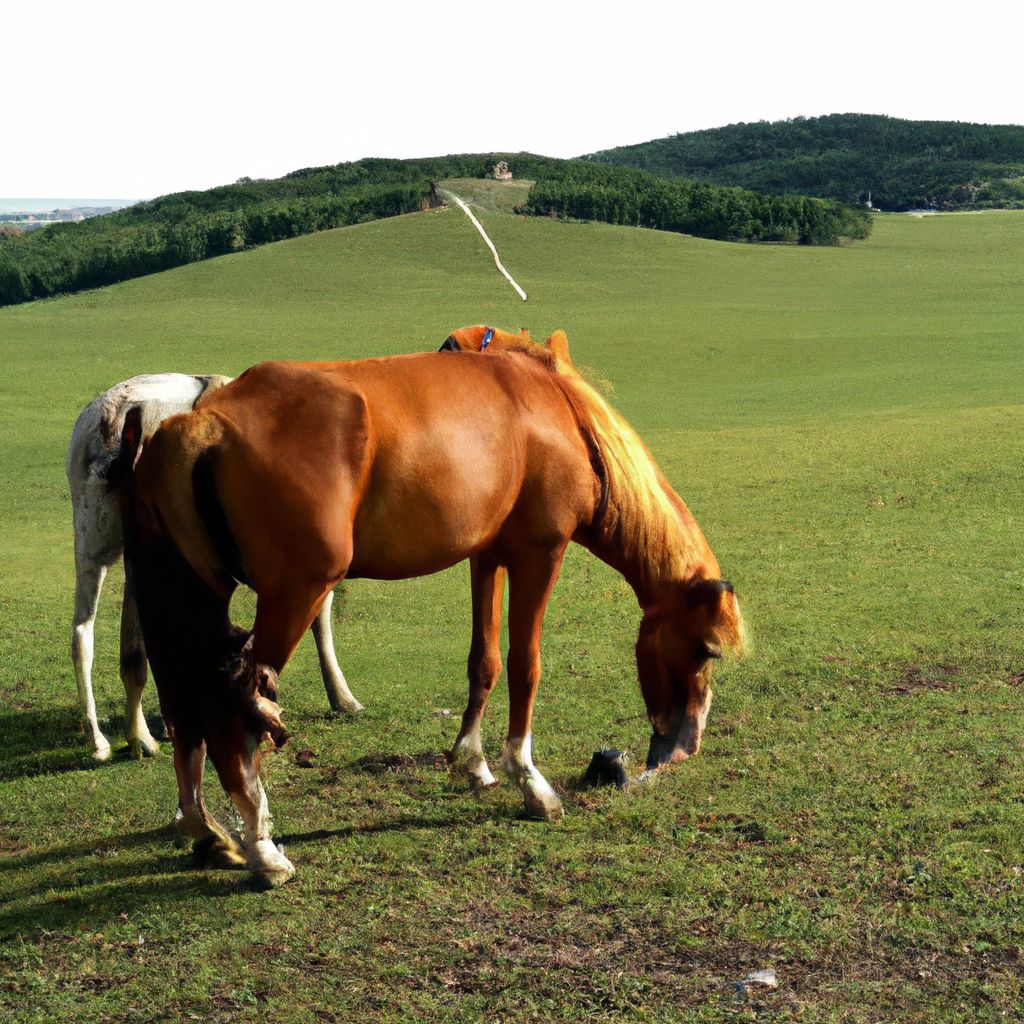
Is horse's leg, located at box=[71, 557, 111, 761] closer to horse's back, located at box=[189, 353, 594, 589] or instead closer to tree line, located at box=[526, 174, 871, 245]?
horse's back, located at box=[189, 353, 594, 589]

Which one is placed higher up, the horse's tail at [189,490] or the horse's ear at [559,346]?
the horse's ear at [559,346]

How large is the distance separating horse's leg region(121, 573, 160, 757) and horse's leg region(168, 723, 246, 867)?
4.98 feet

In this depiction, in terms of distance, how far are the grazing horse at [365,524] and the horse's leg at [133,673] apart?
4.45 feet

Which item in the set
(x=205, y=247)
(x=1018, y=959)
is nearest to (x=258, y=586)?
(x=1018, y=959)

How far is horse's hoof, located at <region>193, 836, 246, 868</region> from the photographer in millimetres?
4938

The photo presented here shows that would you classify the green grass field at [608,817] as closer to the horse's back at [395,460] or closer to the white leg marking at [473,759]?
the white leg marking at [473,759]

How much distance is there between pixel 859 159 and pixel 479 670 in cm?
10749

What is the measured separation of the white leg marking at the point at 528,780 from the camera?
5422 millimetres

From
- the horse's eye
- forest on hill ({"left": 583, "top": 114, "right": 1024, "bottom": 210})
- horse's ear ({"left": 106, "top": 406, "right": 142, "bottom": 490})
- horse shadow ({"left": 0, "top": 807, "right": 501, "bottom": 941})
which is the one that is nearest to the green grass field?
horse shadow ({"left": 0, "top": 807, "right": 501, "bottom": 941})

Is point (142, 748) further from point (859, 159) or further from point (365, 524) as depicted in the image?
point (859, 159)

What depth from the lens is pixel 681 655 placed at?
5590mm

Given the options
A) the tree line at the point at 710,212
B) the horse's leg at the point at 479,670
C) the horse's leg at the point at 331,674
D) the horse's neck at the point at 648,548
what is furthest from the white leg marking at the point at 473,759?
the tree line at the point at 710,212

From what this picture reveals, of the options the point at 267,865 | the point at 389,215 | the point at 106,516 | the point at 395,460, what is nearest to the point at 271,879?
the point at 267,865

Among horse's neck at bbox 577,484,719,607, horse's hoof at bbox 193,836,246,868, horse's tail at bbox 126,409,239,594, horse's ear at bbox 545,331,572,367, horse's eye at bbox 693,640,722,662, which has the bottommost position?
horse's hoof at bbox 193,836,246,868
